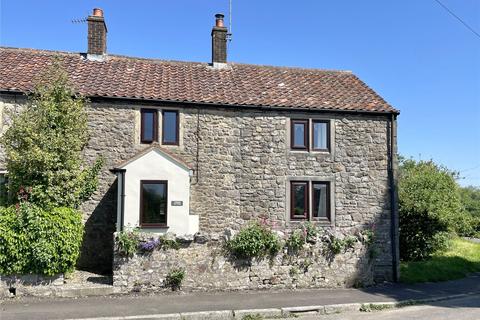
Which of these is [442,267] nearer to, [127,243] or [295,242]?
[295,242]

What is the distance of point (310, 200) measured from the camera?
15.3 metres

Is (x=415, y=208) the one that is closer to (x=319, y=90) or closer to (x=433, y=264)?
(x=433, y=264)

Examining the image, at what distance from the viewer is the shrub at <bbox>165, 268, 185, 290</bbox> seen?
11391 millimetres

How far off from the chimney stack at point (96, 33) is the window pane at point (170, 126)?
4.78m

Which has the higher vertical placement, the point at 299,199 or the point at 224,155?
the point at 224,155

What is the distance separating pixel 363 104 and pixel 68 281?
1187 centimetres

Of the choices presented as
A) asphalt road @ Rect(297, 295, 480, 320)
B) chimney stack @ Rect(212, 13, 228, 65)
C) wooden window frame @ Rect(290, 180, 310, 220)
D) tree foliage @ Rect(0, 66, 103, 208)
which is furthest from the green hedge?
chimney stack @ Rect(212, 13, 228, 65)

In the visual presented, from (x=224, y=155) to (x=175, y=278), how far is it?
5144 millimetres

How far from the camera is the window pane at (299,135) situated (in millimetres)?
15594

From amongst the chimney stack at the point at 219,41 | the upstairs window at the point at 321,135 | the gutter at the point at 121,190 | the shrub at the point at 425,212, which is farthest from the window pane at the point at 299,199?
the chimney stack at the point at 219,41

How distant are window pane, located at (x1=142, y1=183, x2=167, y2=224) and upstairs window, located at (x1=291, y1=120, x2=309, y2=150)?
5118 mm

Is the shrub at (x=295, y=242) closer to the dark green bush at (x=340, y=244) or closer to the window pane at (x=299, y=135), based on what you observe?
the dark green bush at (x=340, y=244)

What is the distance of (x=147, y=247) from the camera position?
11305 millimetres

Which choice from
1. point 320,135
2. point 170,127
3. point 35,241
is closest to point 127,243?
point 35,241
